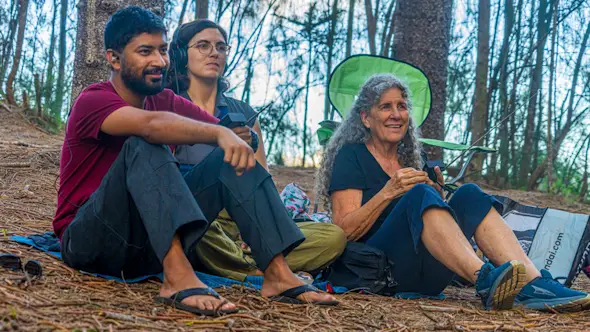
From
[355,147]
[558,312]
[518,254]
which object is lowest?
[558,312]

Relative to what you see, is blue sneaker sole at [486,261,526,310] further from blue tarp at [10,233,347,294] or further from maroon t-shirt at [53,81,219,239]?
maroon t-shirt at [53,81,219,239]

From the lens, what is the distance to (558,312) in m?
2.67

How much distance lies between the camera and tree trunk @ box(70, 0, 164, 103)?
4496mm

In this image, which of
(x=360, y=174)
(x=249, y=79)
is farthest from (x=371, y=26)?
(x=360, y=174)

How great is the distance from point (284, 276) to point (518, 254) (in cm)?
110

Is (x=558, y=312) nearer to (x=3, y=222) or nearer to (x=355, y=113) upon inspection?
(x=355, y=113)

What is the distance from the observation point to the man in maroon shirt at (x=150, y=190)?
2195 mm

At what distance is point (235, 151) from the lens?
7.39ft

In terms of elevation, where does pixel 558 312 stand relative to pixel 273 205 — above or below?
below

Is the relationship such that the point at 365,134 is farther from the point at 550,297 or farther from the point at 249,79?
the point at 249,79

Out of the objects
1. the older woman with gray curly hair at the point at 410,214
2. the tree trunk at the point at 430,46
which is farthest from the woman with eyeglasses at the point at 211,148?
the tree trunk at the point at 430,46

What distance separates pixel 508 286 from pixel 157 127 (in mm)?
1455

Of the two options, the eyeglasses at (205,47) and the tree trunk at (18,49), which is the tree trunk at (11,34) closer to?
the tree trunk at (18,49)

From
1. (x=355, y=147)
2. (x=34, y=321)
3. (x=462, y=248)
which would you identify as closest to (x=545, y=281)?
(x=462, y=248)
